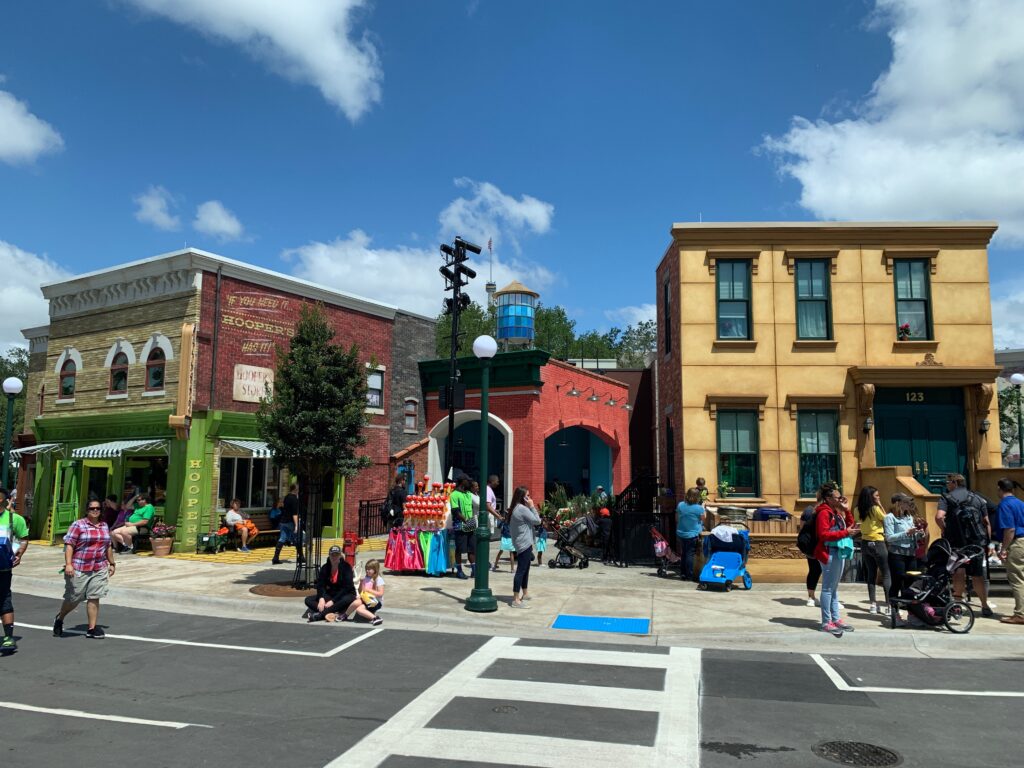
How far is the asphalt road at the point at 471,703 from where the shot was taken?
17.8ft

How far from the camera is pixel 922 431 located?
15.7 meters

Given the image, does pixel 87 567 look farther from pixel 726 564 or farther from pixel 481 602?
pixel 726 564

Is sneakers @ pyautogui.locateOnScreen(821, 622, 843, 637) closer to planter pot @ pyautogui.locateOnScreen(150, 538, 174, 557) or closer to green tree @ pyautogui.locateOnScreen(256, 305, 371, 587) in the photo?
green tree @ pyautogui.locateOnScreen(256, 305, 371, 587)

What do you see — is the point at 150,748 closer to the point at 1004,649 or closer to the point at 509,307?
the point at 1004,649

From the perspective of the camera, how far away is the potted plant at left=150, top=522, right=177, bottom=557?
18156 millimetres

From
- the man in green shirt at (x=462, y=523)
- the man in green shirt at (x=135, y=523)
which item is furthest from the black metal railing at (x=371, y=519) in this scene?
the man in green shirt at (x=462, y=523)

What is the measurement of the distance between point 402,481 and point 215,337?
7420 mm

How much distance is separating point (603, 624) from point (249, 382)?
14.1 m

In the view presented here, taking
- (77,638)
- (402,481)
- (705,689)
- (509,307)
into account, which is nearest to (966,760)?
(705,689)

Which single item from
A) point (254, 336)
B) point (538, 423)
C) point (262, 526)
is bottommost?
point (262, 526)

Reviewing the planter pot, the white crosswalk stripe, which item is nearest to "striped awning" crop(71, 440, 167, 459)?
the planter pot

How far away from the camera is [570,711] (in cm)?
641

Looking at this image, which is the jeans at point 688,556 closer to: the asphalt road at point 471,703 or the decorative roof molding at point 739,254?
the asphalt road at point 471,703

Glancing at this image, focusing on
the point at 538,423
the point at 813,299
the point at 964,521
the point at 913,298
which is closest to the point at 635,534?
the point at 813,299
